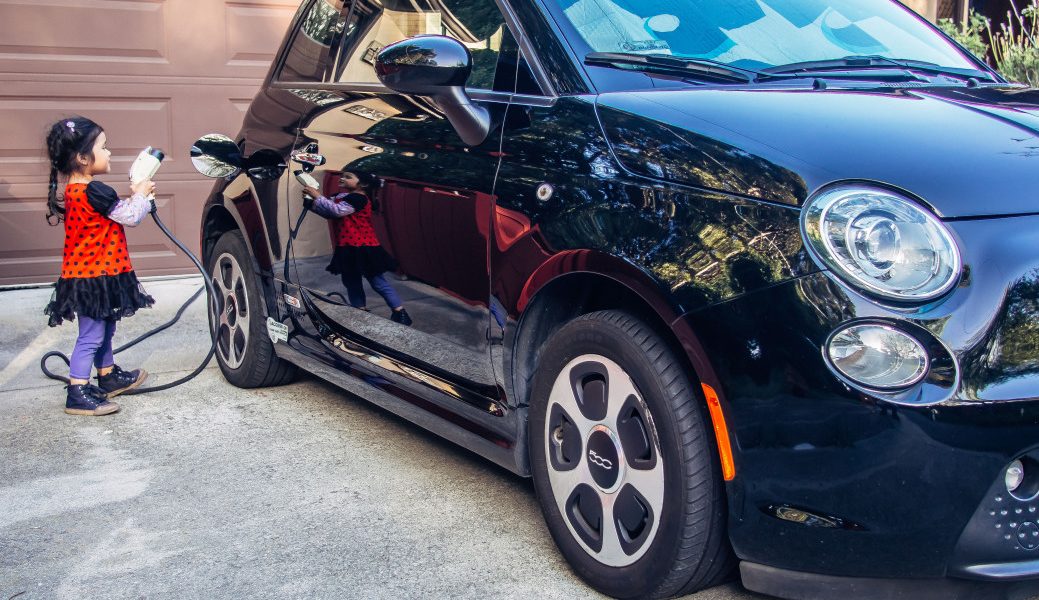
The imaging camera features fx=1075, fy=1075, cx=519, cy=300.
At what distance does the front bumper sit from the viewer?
2.05 metres

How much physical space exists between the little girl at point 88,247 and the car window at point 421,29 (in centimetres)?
119

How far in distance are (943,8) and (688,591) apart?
797cm

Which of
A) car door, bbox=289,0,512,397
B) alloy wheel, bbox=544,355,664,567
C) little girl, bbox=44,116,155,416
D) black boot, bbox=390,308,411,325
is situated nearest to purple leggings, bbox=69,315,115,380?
little girl, bbox=44,116,155,416

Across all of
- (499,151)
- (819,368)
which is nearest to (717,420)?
(819,368)

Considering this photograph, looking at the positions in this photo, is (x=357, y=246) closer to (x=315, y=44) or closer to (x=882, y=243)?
(x=315, y=44)

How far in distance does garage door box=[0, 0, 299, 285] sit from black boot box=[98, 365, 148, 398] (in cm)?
225

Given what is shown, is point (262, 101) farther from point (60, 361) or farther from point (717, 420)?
point (717, 420)

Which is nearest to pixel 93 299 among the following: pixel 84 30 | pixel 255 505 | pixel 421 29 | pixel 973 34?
pixel 255 505

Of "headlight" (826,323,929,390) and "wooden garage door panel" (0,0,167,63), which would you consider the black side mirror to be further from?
"headlight" (826,323,929,390)

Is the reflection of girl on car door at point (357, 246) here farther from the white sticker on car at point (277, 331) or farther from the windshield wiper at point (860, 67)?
the windshield wiper at point (860, 67)

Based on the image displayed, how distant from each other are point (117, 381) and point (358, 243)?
6.08 ft

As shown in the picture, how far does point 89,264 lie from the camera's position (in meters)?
4.54

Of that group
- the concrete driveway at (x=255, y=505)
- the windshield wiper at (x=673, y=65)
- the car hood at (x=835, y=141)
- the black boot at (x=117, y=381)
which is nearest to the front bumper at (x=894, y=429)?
the car hood at (x=835, y=141)

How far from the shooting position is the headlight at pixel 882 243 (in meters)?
2.11
